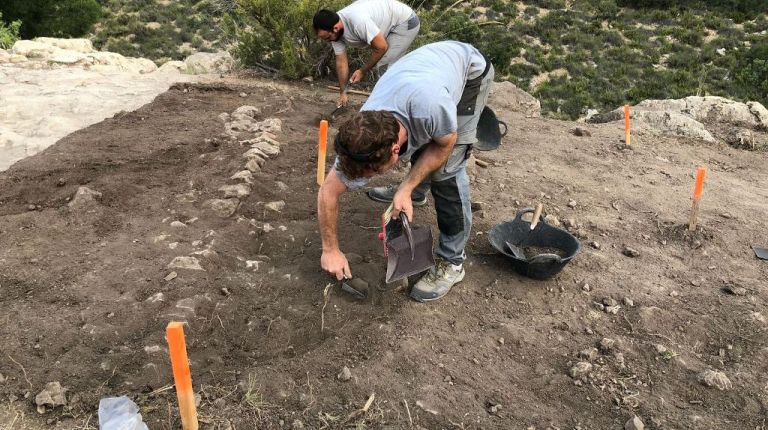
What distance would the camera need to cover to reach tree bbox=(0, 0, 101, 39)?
13.0m

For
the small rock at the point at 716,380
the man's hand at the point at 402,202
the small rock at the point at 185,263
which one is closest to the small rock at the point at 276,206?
the small rock at the point at 185,263

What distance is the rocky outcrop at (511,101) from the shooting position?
22.2 feet

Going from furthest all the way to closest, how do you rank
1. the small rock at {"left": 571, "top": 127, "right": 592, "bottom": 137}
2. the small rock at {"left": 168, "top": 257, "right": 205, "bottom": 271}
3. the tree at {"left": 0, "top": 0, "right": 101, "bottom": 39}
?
the tree at {"left": 0, "top": 0, "right": 101, "bottom": 39} → the small rock at {"left": 571, "top": 127, "right": 592, "bottom": 137} → the small rock at {"left": 168, "top": 257, "right": 205, "bottom": 271}

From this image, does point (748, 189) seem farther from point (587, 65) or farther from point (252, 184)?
point (587, 65)

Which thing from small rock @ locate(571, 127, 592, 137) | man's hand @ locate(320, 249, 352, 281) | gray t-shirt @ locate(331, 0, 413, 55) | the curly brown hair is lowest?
small rock @ locate(571, 127, 592, 137)

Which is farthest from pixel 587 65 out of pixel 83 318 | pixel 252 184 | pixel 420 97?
pixel 83 318

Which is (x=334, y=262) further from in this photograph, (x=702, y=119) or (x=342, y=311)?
(x=702, y=119)

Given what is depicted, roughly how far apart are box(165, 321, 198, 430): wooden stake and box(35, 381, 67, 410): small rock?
51 cm

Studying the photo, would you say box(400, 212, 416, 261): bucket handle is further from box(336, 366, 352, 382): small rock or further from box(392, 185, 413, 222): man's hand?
box(336, 366, 352, 382): small rock

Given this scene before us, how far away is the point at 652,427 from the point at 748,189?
3338 millimetres

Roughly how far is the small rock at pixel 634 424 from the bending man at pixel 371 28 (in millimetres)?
3510

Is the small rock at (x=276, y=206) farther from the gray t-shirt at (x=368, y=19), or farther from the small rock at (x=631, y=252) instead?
the small rock at (x=631, y=252)

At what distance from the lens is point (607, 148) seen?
5.60m

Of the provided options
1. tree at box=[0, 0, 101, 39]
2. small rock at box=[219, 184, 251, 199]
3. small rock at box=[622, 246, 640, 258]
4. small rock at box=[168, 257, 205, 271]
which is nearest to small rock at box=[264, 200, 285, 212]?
small rock at box=[219, 184, 251, 199]
